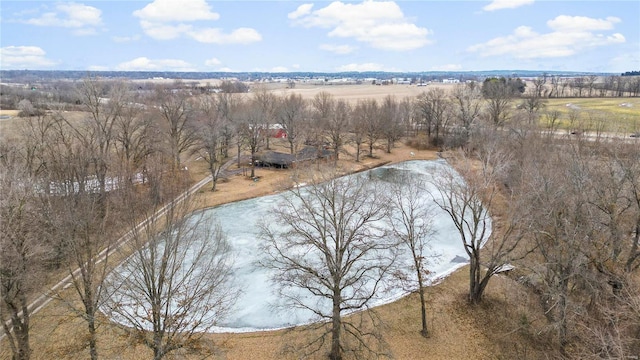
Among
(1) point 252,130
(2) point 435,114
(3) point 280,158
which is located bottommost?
(3) point 280,158

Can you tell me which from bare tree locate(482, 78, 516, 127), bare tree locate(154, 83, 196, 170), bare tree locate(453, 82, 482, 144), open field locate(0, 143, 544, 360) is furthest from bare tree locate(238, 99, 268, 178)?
bare tree locate(482, 78, 516, 127)

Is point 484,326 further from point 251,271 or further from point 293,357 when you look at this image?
point 251,271

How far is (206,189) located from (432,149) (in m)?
35.4

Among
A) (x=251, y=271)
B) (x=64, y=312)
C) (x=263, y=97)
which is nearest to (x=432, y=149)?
(x=263, y=97)

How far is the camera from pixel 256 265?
75.9 feet

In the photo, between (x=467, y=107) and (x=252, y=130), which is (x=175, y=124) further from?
(x=467, y=107)

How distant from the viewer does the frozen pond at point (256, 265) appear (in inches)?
727

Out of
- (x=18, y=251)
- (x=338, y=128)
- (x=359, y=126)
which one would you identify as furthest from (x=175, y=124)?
(x=18, y=251)

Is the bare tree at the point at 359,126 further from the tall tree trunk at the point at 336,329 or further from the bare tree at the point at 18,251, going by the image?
the bare tree at the point at 18,251

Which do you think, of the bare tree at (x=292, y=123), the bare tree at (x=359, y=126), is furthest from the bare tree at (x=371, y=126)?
the bare tree at (x=292, y=123)

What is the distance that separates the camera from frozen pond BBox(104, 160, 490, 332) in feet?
60.6

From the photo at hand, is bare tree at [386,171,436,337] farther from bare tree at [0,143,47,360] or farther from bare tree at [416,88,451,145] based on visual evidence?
bare tree at [416,88,451,145]

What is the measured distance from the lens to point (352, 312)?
59.5 feet

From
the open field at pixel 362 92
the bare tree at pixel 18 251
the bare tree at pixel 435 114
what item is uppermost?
the open field at pixel 362 92
